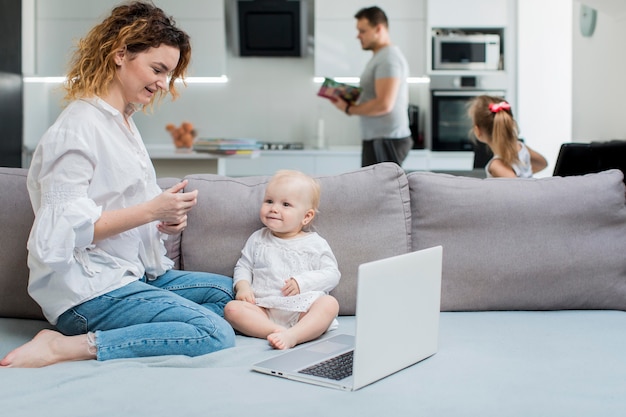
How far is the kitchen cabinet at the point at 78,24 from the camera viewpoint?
5992 millimetres

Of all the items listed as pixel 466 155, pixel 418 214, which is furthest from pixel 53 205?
pixel 466 155

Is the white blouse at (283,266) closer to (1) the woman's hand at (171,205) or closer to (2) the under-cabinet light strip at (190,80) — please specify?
(1) the woman's hand at (171,205)

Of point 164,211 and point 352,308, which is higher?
point 164,211

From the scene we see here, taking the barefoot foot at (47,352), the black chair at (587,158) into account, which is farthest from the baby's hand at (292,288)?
the black chair at (587,158)

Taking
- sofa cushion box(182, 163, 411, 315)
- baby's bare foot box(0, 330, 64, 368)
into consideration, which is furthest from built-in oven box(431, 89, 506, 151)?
baby's bare foot box(0, 330, 64, 368)

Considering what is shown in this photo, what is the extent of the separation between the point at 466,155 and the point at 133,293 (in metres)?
4.15

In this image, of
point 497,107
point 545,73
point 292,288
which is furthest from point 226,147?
point 545,73

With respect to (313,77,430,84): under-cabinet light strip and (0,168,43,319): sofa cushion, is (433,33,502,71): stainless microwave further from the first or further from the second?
(0,168,43,319): sofa cushion

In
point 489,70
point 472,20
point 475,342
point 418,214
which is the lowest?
point 475,342

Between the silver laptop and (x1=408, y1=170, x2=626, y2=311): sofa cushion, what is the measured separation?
1.57 feet

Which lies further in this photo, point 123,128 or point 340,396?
point 123,128

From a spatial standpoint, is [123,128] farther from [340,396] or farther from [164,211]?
[340,396]

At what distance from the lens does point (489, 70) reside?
5.81 meters

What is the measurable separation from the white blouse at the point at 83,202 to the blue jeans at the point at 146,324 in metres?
0.04
